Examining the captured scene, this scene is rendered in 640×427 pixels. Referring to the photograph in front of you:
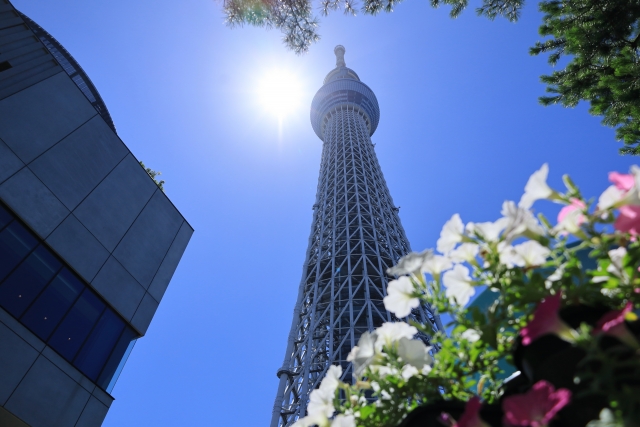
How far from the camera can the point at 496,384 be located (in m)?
1.33

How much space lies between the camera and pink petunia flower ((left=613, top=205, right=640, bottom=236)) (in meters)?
0.92

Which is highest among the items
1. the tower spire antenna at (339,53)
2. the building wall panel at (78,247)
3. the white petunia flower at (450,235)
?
the tower spire antenna at (339,53)

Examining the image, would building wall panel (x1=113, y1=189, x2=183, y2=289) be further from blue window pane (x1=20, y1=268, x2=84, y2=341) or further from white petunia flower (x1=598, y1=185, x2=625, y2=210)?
white petunia flower (x1=598, y1=185, x2=625, y2=210)

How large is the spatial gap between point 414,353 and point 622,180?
76cm

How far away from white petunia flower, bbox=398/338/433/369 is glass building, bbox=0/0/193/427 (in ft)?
27.3

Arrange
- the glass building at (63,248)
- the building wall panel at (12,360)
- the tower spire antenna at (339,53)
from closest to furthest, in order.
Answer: the building wall panel at (12,360) < the glass building at (63,248) < the tower spire antenna at (339,53)

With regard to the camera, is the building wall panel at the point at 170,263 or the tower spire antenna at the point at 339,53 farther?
the tower spire antenna at the point at 339,53

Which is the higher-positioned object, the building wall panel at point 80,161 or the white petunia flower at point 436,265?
the building wall panel at point 80,161

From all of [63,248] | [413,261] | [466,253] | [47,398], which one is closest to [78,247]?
[63,248]

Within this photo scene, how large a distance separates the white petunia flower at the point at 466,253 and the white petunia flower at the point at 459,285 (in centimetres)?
6

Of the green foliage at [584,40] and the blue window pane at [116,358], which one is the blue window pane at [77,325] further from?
the green foliage at [584,40]

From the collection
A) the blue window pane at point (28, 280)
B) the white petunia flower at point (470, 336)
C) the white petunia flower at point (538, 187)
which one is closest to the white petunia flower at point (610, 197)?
the white petunia flower at point (538, 187)

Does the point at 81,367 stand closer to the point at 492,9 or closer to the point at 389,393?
the point at 389,393

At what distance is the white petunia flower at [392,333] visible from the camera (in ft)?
4.51
